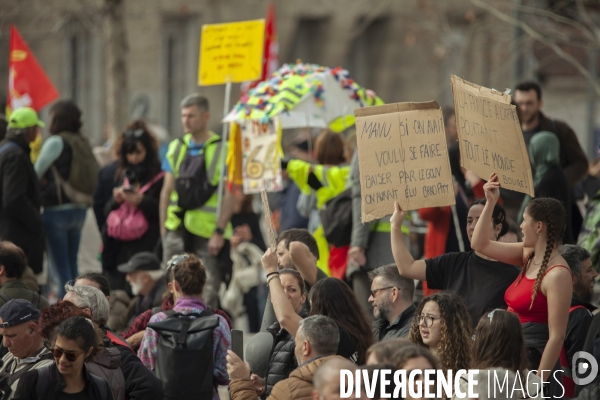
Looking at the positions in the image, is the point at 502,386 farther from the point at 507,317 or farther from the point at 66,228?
the point at 66,228

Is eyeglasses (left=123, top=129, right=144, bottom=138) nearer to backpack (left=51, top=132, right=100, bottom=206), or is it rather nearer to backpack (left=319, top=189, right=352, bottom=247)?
backpack (left=51, top=132, right=100, bottom=206)

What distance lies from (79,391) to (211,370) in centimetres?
137

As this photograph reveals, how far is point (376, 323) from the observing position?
21.6 ft

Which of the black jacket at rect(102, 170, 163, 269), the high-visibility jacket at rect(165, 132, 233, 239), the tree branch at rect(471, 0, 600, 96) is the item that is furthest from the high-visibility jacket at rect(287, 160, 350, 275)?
the tree branch at rect(471, 0, 600, 96)

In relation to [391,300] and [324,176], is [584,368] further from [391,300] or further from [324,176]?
[324,176]

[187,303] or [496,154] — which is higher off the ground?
[496,154]

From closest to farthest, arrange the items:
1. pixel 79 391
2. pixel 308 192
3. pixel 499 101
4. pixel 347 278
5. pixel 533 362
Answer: pixel 79 391 → pixel 533 362 → pixel 499 101 → pixel 347 278 → pixel 308 192

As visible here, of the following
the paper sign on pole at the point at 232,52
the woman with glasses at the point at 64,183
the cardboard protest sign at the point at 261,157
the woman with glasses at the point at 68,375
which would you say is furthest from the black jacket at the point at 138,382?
the paper sign on pole at the point at 232,52

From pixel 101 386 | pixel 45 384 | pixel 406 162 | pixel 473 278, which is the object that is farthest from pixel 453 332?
pixel 45 384

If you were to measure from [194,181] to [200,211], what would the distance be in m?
0.27

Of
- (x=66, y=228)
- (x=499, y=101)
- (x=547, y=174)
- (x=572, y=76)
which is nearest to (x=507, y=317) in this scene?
(x=499, y=101)

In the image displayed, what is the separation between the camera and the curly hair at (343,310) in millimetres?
6031

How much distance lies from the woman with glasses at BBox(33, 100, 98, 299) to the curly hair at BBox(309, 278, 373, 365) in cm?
469

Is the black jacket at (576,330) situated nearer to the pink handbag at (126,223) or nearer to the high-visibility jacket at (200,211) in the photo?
the high-visibility jacket at (200,211)
